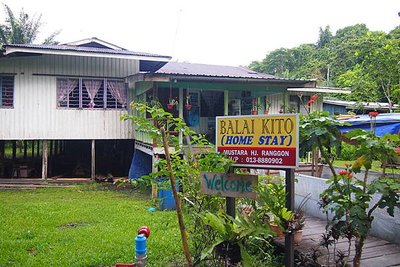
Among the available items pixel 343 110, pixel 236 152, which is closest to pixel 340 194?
pixel 236 152

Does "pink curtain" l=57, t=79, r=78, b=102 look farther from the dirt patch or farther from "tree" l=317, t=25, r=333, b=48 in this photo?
"tree" l=317, t=25, r=333, b=48

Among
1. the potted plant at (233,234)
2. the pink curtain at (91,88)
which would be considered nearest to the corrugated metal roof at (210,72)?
the pink curtain at (91,88)

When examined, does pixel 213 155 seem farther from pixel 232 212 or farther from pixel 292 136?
pixel 292 136

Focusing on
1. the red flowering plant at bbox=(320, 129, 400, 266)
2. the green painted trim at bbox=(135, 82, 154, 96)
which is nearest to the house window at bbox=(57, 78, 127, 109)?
the green painted trim at bbox=(135, 82, 154, 96)

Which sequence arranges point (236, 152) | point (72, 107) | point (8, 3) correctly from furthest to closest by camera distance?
point (8, 3)
point (72, 107)
point (236, 152)

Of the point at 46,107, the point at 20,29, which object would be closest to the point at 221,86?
the point at 46,107

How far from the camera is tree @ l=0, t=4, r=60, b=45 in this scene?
2377 cm

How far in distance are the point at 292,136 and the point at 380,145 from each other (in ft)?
2.39

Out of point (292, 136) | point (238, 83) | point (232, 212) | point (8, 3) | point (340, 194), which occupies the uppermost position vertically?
point (8, 3)

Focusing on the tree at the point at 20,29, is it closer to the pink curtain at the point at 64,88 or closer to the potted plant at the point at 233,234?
the pink curtain at the point at 64,88

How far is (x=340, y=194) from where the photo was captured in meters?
3.45

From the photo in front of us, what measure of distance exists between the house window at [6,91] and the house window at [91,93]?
1.45 metres

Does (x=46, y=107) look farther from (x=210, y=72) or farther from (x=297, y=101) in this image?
(x=297, y=101)

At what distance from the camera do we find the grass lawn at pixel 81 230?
516 centimetres
